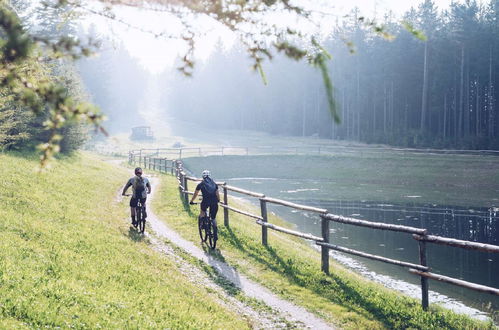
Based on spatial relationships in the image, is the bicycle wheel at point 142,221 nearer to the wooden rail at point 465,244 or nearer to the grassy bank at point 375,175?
the wooden rail at point 465,244

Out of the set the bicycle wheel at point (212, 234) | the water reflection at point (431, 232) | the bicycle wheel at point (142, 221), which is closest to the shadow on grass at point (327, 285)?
the bicycle wheel at point (212, 234)

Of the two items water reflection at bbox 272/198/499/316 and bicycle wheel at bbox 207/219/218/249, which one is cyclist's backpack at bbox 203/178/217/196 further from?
water reflection at bbox 272/198/499/316

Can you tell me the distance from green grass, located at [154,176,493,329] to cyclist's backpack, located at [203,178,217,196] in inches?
71.4

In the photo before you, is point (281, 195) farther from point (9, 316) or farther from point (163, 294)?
point (9, 316)

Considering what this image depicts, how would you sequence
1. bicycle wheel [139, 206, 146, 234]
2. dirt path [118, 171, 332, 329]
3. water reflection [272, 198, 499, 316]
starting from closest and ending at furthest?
dirt path [118, 171, 332, 329], bicycle wheel [139, 206, 146, 234], water reflection [272, 198, 499, 316]

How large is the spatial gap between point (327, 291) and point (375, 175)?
38173 millimetres

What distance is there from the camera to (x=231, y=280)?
39.3 feet

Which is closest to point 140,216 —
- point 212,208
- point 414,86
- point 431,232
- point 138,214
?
point 138,214

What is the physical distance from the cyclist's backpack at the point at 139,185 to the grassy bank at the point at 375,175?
2284 cm

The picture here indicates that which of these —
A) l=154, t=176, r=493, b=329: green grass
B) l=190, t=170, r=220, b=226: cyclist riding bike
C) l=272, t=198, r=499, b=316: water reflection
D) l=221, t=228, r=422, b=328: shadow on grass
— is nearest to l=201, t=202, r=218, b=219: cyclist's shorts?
l=190, t=170, r=220, b=226: cyclist riding bike

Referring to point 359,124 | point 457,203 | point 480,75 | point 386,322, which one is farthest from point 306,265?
point 359,124

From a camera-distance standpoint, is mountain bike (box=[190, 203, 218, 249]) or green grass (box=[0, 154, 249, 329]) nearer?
Answer: green grass (box=[0, 154, 249, 329])

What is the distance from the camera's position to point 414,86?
69562 millimetres

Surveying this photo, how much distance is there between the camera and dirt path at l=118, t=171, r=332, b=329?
9.47m
